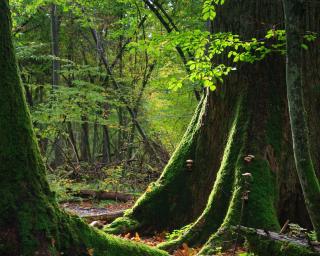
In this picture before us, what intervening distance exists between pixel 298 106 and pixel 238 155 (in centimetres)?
244

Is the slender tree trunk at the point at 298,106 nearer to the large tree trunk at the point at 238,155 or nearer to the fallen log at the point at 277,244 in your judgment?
the fallen log at the point at 277,244

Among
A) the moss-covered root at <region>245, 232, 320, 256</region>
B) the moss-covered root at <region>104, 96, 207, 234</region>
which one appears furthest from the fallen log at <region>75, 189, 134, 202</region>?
the moss-covered root at <region>245, 232, 320, 256</region>

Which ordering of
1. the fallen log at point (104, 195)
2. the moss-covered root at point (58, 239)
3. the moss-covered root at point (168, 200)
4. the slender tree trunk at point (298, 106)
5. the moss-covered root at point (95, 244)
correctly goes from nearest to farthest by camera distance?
the moss-covered root at point (58, 239)
the moss-covered root at point (95, 244)
the slender tree trunk at point (298, 106)
the moss-covered root at point (168, 200)
the fallen log at point (104, 195)

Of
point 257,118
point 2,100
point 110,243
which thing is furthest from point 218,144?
point 2,100

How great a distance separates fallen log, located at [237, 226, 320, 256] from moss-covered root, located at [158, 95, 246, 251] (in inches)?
62.0

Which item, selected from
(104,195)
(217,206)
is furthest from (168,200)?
(104,195)

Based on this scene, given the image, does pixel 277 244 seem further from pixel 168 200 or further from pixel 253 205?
pixel 168 200

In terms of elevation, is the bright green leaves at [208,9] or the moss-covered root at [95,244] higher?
the bright green leaves at [208,9]

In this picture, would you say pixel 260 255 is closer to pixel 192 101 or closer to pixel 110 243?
pixel 110 243

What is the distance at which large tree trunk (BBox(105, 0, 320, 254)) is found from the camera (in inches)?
249

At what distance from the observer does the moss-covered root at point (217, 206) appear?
6.34 m

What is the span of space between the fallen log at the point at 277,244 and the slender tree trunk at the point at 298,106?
29cm

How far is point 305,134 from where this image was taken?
13.9ft

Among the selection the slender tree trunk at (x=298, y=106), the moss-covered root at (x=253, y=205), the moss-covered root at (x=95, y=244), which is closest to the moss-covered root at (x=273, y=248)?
the slender tree trunk at (x=298, y=106)
